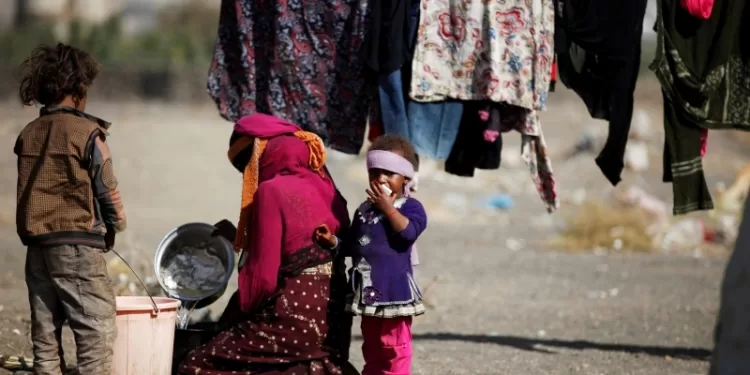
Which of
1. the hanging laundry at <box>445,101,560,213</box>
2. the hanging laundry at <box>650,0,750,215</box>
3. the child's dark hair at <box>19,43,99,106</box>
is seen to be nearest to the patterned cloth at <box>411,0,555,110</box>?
the hanging laundry at <box>445,101,560,213</box>

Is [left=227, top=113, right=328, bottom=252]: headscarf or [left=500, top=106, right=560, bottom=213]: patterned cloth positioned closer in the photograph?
[left=227, top=113, right=328, bottom=252]: headscarf

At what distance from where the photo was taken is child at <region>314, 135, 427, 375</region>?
5.25 m

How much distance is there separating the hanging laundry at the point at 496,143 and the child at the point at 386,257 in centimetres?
96

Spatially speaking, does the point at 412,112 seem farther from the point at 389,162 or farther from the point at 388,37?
the point at 389,162

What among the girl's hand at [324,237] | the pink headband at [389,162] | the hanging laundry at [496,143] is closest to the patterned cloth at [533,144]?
the hanging laundry at [496,143]

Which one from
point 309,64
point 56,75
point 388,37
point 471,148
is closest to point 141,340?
point 56,75

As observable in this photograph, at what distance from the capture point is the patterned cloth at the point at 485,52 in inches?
243

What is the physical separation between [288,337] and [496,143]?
1.80m

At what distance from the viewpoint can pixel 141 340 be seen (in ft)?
17.3

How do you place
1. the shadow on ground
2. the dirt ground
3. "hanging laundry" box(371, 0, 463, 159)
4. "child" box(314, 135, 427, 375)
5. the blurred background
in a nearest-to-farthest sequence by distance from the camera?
"child" box(314, 135, 427, 375) → "hanging laundry" box(371, 0, 463, 159) → the dirt ground → the shadow on ground → the blurred background

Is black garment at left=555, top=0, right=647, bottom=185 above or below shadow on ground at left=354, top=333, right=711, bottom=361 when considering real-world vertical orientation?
above

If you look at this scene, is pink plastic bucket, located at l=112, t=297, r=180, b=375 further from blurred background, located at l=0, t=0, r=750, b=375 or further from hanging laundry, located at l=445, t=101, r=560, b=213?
hanging laundry, located at l=445, t=101, r=560, b=213

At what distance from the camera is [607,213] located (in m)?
14.9

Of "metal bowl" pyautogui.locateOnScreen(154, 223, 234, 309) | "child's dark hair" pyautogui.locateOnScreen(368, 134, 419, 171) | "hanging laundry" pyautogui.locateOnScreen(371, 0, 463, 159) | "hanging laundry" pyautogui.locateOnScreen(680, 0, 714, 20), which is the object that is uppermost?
"hanging laundry" pyautogui.locateOnScreen(680, 0, 714, 20)
